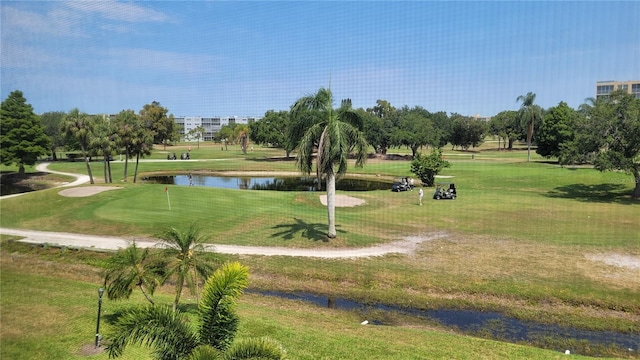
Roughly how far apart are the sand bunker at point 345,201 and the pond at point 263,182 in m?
5.50

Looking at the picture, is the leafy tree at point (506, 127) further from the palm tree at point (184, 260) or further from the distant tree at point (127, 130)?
the palm tree at point (184, 260)

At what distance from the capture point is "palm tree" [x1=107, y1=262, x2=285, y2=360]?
2533 mm

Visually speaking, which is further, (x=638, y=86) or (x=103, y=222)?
(x=638, y=86)

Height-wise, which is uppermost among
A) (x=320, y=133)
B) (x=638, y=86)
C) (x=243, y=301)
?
(x=638, y=86)

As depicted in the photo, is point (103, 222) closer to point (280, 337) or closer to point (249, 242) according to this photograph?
point (249, 242)

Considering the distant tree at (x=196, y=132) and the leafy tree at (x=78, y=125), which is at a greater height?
the distant tree at (x=196, y=132)

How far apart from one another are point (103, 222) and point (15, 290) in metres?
5.58

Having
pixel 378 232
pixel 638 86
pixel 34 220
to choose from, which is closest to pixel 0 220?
pixel 34 220

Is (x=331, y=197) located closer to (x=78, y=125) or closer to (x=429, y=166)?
(x=429, y=166)

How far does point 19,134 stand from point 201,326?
3250cm

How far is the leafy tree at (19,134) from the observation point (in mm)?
27375

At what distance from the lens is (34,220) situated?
45.2ft

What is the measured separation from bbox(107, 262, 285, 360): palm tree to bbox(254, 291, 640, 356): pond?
480 centimetres

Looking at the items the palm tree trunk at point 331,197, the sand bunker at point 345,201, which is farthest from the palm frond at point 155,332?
the sand bunker at point 345,201
